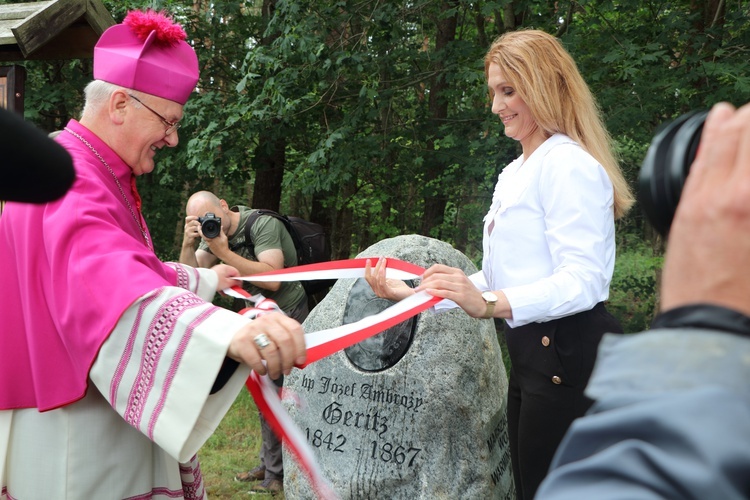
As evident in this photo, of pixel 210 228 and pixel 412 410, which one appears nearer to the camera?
pixel 412 410

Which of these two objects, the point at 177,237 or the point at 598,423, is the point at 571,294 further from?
the point at 177,237

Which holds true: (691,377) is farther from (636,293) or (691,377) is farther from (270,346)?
(636,293)

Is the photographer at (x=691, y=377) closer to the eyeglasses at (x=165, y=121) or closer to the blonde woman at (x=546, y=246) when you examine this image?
the blonde woman at (x=546, y=246)

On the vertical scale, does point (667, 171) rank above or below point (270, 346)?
above

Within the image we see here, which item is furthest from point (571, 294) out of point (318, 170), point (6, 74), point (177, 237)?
point (177, 237)

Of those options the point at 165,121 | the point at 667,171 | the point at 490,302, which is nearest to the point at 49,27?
the point at 165,121

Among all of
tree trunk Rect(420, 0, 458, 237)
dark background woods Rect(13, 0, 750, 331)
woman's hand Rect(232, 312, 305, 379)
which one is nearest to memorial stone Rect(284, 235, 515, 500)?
woman's hand Rect(232, 312, 305, 379)

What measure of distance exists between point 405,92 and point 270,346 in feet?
24.6

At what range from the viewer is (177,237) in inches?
500

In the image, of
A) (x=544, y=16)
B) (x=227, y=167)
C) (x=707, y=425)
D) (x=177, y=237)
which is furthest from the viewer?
(x=177, y=237)

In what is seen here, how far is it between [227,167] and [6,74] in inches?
162

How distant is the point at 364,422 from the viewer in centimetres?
423

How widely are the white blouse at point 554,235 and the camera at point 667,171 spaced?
1.43m

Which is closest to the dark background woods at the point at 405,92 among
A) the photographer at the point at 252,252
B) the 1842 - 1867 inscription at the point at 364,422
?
the photographer at the point at 252,252
